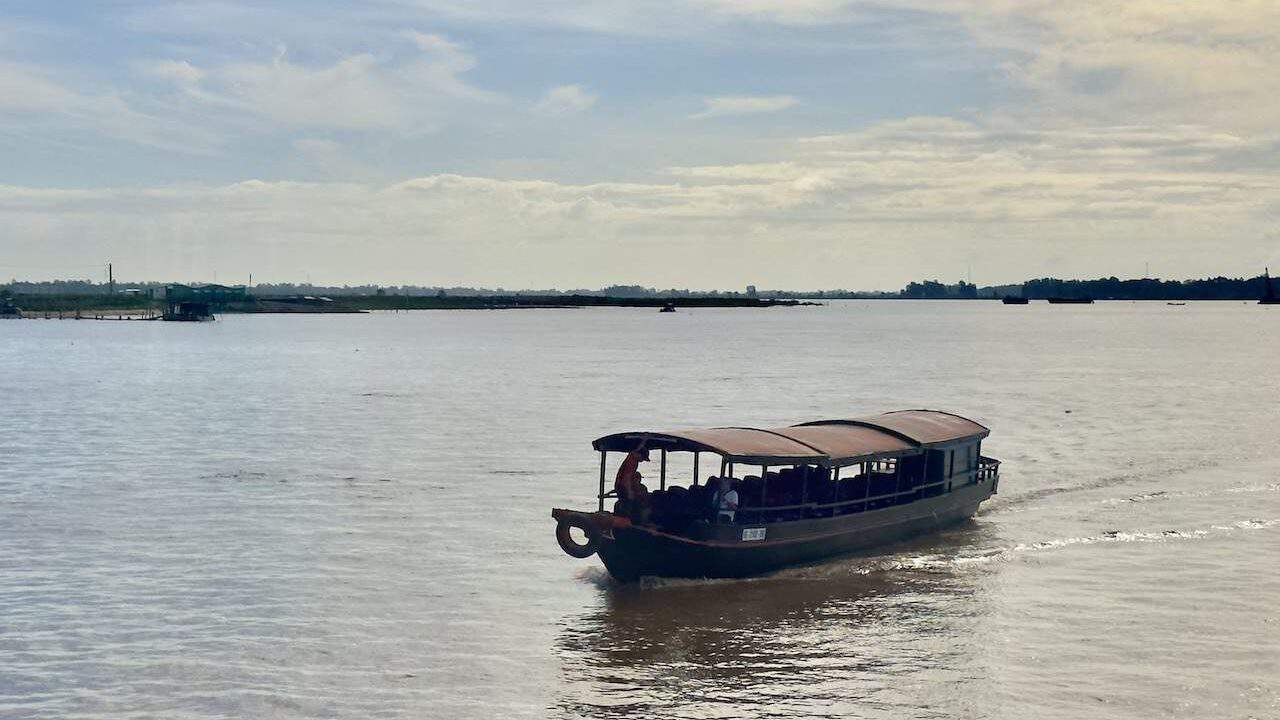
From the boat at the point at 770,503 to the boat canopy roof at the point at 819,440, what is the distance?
0.12ft

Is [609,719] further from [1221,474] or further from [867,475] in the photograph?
[1221,474]

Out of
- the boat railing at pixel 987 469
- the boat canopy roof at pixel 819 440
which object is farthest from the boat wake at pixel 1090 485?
the boat canopy roof at pixel 819 440

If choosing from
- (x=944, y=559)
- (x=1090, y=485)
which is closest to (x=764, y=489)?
(x=944, y=559)

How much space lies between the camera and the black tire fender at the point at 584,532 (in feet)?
86.0

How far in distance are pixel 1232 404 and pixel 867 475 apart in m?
51.4

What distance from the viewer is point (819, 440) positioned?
29266mm

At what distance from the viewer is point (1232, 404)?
72438 mm

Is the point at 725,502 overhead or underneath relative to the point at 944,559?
overhead

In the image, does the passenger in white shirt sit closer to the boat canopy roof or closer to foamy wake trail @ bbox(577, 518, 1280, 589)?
the boat canopy roof

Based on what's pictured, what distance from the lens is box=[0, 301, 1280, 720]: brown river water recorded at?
19828 mm

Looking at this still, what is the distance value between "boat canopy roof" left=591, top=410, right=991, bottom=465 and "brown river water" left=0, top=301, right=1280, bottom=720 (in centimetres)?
253

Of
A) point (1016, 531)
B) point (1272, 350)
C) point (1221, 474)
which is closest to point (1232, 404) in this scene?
point (1221, 474)

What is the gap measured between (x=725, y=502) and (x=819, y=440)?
4003 mm

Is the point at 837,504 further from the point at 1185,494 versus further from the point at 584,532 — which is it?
the point at 1185,494
